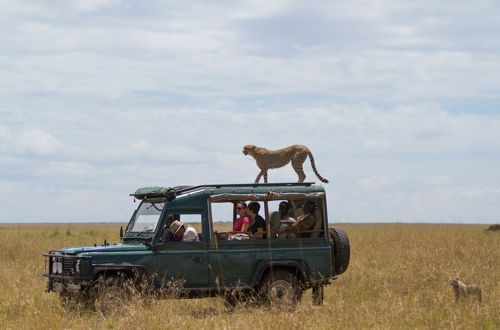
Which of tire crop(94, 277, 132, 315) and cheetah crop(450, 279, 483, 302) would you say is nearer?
tire crop(94, 277, 132, 315)

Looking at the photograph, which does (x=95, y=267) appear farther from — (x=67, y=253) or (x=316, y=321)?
(x=316, y=321)

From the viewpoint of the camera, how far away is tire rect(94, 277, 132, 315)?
11266 millimetres

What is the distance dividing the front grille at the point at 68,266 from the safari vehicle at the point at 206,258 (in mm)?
15

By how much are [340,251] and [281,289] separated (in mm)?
1178

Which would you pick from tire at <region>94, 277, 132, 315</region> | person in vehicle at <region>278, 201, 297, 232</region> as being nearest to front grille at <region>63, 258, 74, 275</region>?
tire at <region>94, 277, 132, 315</region>

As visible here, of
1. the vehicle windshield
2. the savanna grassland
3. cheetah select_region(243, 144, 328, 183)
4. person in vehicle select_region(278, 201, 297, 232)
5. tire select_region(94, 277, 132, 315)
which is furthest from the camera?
cheetah select_region(243, 144, 328, 183)

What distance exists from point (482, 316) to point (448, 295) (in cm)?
258

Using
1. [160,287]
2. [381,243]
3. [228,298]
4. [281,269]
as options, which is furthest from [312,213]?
[381,243]

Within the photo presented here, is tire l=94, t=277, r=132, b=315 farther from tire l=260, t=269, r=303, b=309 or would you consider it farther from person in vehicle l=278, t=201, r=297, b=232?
person in vehicle l=278, t=201, r=297, b=232

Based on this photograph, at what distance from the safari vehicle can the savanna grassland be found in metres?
0.35

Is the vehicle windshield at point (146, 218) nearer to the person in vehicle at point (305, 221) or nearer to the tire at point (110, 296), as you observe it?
the tire at point (110, 296)

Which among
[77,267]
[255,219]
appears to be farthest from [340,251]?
[77,267]

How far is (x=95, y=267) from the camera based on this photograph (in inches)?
447

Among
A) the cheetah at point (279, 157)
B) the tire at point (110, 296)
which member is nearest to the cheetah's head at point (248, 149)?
the cheetah at point (279, 157)
